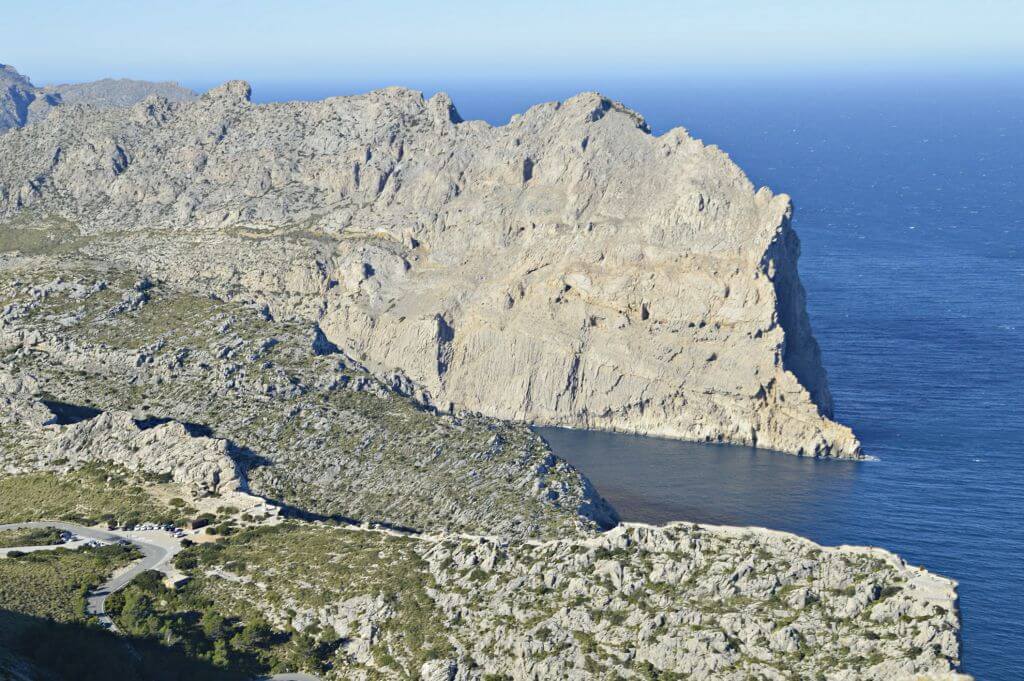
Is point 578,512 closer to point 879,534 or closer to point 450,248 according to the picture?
point 879,534

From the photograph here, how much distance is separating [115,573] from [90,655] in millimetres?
14385

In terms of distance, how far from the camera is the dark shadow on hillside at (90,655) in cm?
7481

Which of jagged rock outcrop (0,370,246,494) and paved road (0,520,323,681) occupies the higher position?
jagged rock outcrop (0,370,246,494)

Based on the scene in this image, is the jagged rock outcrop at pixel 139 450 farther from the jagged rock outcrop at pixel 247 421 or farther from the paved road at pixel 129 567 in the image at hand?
the paved road at pixel 129 567

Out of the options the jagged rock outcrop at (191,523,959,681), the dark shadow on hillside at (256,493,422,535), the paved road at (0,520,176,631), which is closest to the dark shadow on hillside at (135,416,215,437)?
the dark shadow on hillside at (256,493,422,535)

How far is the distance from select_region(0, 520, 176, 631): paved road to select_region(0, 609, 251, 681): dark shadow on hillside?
2.98 m

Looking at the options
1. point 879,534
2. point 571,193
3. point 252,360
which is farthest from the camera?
point 571,193

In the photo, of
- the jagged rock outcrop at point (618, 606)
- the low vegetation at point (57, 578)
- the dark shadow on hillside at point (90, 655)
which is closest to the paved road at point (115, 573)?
the low vegetation at point (57, 578)

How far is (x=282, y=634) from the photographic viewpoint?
84562mm

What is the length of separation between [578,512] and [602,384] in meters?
68.0

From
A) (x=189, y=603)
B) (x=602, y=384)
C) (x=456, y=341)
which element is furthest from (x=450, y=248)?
(x=189, y=603)

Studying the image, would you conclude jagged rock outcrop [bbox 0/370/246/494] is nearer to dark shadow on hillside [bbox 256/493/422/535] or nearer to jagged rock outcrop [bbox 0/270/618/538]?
jagged rock outcrop [bbox 0/270/618/538]

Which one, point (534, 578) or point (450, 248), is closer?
point (534, 578)

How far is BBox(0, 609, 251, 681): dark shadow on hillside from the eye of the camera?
2945 inches
